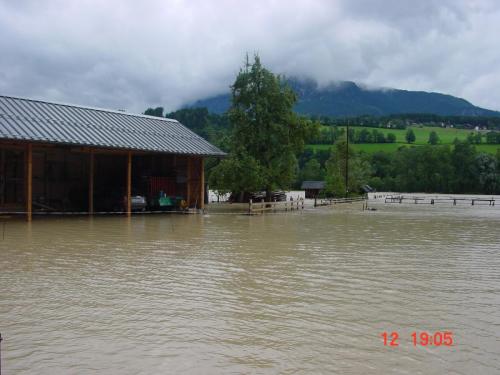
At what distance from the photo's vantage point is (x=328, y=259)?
13.1 metres

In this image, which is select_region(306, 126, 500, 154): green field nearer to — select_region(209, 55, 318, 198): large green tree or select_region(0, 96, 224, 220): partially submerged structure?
select_region(209, 55, 318, 198): large green tree

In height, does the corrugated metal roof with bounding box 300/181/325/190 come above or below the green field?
below

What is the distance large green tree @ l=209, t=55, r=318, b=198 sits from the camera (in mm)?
38062

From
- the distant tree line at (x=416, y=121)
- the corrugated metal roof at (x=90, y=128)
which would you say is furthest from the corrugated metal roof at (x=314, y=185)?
the distant tree line at (x=416, y=121)

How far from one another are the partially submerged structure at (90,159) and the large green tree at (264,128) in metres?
5.86

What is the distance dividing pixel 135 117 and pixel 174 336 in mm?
27274

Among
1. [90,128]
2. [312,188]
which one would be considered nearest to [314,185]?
[312,188]

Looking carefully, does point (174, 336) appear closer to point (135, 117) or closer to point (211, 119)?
point (135, 117)

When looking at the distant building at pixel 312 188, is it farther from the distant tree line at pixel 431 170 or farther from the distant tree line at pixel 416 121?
the distant tree line at pixel 416 121
